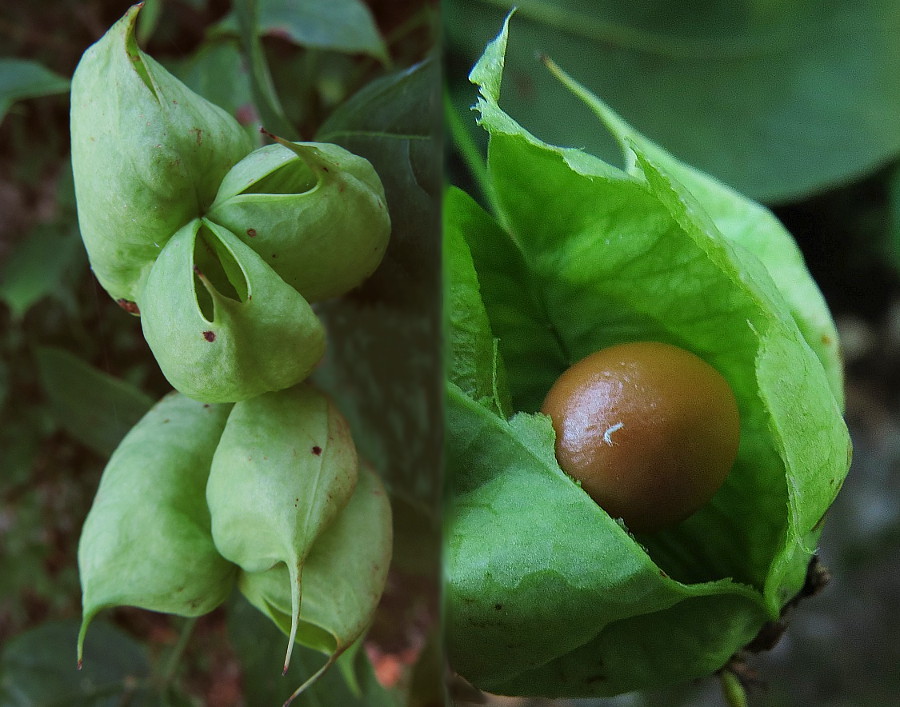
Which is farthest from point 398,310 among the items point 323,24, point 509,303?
point 323,24

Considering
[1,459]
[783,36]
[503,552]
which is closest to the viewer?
[503,552]

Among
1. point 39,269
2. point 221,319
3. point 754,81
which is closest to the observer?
point 221,319

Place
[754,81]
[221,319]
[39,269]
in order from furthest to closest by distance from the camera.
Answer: [39,269]
[754,81]
[221,319]

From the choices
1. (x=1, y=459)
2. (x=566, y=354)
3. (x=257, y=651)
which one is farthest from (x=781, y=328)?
(x=1, y=459)

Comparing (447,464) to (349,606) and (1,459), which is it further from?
(1,459)

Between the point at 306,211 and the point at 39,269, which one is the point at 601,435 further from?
the point at 39,269

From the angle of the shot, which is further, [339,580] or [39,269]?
[39,269]
